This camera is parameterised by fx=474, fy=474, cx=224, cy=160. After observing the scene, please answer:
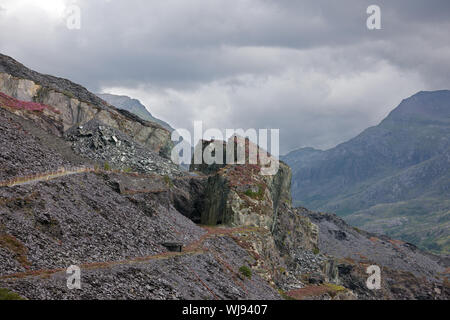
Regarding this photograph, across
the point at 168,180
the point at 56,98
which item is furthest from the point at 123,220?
the point at 56,98

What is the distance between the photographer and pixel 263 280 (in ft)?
235

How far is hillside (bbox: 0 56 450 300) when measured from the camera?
4000 centimetres

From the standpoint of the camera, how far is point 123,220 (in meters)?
58.9

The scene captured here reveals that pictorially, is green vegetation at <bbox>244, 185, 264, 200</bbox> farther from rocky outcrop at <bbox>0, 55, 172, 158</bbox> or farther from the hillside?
rocky outcrop at <bbox>0, 55, 172, 158</bbox>

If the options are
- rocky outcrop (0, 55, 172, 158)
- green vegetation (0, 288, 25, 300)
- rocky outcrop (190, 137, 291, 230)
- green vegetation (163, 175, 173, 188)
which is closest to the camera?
green vegetation (0, 288, 25, 300)

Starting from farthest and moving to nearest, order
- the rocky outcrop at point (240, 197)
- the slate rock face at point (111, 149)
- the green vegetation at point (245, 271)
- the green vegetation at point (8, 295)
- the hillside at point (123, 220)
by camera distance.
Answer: the rocky outcrop at point (240, 197) < the slate rock face at point (111, 149) < the green vegetation at point (245, 271) < the hillside at point (123, 220) < the green vegetation at point (8, 295)

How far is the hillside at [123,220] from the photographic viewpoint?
40000 millimetres

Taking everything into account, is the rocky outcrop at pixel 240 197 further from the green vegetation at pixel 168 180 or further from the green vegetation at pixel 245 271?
the green vegetation at pixel 245 271

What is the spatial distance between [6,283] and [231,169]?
70.6 metres

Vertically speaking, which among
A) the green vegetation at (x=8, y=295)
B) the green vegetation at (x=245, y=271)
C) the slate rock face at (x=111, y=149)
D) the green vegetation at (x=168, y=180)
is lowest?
the green vegetation at (x=245, y=271)

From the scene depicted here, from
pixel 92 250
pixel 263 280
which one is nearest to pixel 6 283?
pixel 92 250

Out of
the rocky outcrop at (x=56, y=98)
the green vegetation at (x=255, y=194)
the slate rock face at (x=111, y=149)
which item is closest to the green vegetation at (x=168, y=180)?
the slate rock face at (x=111, y=149)

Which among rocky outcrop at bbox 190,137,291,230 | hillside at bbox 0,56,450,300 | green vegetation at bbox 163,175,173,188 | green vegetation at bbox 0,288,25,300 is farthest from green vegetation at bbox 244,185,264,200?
green vegetation at bbox 0,288,25,300
